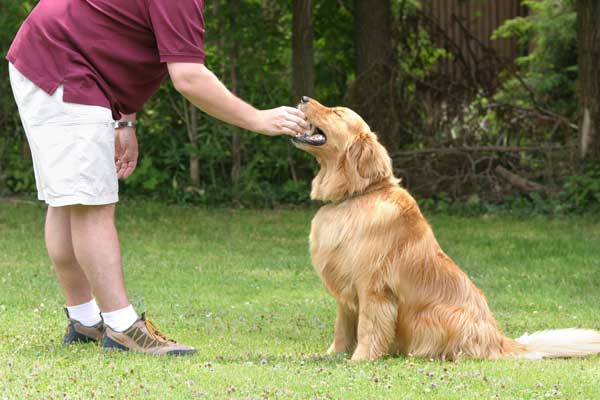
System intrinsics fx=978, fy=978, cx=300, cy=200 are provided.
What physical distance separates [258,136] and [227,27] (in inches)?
55.7

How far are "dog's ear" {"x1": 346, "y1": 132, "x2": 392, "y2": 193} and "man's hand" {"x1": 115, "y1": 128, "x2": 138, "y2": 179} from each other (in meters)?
1.19

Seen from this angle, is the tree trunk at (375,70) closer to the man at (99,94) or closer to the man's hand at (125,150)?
the man's hand at (125,150)

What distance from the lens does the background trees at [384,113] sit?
12.0 metres

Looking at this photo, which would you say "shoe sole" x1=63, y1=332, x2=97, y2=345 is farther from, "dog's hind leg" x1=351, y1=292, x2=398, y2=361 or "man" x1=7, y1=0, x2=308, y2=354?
"dog's hind leg" x1=351, y1=292, x2=398, y2=361

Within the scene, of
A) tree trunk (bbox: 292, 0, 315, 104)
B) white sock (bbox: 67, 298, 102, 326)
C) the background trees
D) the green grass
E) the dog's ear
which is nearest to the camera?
the green grass

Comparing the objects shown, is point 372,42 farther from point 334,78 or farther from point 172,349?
point 172,349

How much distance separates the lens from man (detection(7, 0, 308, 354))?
457cm

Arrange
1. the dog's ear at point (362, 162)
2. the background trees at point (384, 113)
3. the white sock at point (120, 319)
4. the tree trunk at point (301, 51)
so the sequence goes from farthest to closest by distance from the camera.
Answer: the tree trunk at point (301, 51), the background trees at point (384, 113), the dog's ear at point (362, 162), the white sock at point (120, 319)

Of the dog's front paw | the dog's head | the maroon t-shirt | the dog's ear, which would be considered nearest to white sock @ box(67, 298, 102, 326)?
the maroon t-shirt

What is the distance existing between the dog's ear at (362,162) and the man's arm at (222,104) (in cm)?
44

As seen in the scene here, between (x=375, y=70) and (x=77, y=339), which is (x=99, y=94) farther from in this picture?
(x=375, y=70)

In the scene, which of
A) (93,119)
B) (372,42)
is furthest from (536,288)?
(372,42)

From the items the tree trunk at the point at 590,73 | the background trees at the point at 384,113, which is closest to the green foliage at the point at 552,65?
the background trees at the point at 384,113

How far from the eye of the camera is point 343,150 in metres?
5.11
